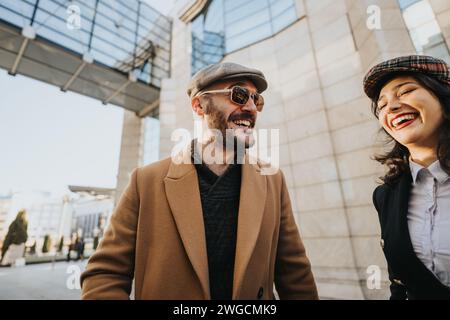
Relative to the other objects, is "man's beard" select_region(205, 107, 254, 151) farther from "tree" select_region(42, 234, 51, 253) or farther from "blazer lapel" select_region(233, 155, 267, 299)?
"tree" select_region(42, 234, 51, 253)

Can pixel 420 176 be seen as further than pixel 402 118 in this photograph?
Yes

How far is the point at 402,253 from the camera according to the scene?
5.38 feet

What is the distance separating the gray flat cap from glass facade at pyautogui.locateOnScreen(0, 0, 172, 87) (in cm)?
1377

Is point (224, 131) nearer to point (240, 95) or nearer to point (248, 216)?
point (240, 95)

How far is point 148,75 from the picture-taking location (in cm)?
1548

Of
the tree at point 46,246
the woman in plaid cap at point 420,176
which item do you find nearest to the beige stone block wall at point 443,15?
the woman in plaid cap at point 420,176

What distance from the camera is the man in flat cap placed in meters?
1.36

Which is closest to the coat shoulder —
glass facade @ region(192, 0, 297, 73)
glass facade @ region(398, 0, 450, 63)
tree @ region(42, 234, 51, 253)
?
glass facade @ region(398, 0, 450, 63)

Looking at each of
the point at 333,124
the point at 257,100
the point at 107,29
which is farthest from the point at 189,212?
the point at 107,29

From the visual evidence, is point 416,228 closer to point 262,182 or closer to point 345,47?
point 262,182

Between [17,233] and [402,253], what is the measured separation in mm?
26526

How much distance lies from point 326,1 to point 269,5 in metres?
2.59

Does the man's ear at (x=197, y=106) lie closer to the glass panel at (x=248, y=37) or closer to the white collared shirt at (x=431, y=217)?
the white collared shirt at (x=431, y=217)
